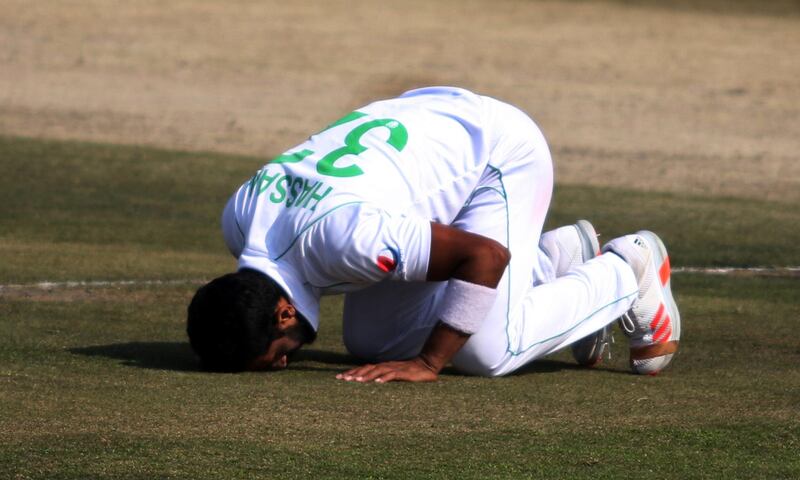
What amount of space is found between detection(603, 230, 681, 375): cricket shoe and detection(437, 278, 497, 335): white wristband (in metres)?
0.82

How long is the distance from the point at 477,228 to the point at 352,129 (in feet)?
1.88

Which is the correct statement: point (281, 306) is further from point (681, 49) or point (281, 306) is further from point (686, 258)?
point (681, 49)

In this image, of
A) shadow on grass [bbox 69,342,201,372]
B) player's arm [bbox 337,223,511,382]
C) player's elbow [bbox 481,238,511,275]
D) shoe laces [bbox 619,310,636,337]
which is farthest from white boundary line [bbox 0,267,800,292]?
player's elbow [bbox 481,238,511,275]

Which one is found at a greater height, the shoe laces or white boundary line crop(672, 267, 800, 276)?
the shoe laces

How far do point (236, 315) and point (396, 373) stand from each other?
63 centimetres

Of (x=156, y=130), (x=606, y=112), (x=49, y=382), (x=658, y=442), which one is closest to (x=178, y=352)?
(x=49, y=382)

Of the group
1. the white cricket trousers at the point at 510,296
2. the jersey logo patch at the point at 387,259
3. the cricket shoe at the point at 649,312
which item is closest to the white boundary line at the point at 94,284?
the white cricket trousers at the point at 510,296

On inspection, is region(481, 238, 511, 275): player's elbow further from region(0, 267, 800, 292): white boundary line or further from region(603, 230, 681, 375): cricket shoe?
region(0, 267, 800, 292): white boundary line

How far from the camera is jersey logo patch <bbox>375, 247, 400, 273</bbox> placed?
4570mm

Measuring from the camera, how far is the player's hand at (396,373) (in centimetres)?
490

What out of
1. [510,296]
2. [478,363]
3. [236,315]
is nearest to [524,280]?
[510,296]

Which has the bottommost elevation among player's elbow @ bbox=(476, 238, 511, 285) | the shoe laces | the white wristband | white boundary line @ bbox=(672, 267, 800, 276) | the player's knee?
white boundary line @ bbox=(672, 267, 800, 276)

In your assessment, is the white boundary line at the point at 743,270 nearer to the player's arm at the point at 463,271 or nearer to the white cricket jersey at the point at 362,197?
the white cricket jersey at the point at 362,197

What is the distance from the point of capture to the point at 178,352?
5527 millimetres
